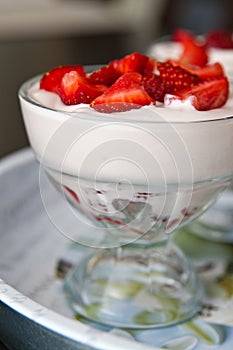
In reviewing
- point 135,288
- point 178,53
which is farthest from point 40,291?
point 178,53

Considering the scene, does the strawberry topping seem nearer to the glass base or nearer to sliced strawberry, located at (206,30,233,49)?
the glass base

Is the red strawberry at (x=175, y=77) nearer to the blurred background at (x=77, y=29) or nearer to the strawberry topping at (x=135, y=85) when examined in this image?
the strawberry topping at (x=135, y=85)

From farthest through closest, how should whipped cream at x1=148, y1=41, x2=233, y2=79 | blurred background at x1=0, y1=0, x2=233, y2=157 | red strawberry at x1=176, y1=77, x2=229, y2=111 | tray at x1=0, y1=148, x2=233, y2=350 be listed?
blurred background at x1=0, y1=0, x2=233, y2=157 < whipped cream at x1=148, y1=41, x2=233, y2=79 < red strawberry at x1=176, y1=77, x2=229, y2=111 < tray at x1=0, y1=148, x2=233, y2=350

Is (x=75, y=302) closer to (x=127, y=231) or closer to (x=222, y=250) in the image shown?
(x=127, y=231)

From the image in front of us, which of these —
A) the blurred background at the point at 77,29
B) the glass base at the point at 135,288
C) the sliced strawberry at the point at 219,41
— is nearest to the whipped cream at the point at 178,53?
the sliced strawberry at the point at 219,41

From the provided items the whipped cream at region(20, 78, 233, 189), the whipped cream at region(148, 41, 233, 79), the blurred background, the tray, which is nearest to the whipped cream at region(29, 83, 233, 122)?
the whipped cream at region(20, 78, 233, 189)

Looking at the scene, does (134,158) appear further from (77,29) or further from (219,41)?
(77,29)

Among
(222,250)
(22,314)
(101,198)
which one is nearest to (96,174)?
(101,198)
